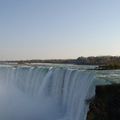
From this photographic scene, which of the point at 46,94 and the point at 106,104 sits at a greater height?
the point at 106,104

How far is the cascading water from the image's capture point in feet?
66.9

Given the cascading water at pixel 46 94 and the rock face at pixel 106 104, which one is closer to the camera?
the rock face at pixel 106 104

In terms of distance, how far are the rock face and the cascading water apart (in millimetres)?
1099

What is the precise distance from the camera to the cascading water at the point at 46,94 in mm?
20406

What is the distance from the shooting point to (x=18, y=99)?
28625 mm

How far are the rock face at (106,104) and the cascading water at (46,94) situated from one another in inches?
43.3

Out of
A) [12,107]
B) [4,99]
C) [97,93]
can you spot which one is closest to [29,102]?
[12,107]

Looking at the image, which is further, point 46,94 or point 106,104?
point 46,94

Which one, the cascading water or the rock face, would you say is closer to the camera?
the rock face

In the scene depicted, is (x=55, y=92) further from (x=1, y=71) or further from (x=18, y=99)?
(x=1, y=71)

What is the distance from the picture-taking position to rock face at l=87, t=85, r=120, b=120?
1602cm

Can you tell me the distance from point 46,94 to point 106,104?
33.8ft

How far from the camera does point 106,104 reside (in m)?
16.4

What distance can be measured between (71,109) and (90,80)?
2077 mm
